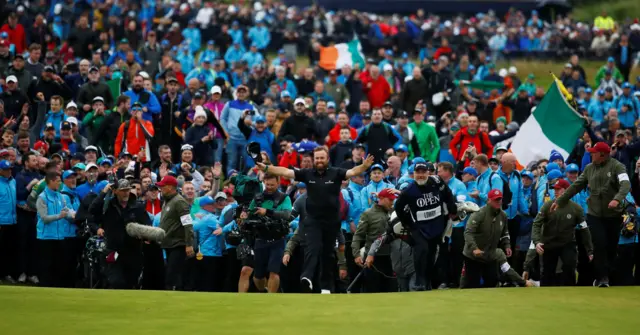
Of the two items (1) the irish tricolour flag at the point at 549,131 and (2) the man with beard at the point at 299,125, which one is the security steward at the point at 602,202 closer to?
(1) the irish tricolour flag at the point at 549,131

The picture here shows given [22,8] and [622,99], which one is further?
[22,8]

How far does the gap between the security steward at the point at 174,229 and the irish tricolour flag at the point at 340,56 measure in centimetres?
1831

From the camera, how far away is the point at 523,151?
2514 centimetres

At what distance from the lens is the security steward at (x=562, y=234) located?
18.2 metres

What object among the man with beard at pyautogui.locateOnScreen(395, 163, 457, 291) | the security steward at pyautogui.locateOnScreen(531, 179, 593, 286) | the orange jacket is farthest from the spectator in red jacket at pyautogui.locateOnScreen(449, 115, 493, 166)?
the man with beard at pyautogui.locateOnScreen(395, 163, 457, 291)

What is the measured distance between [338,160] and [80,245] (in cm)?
574

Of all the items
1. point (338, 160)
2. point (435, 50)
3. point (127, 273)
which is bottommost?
point (127, 273)

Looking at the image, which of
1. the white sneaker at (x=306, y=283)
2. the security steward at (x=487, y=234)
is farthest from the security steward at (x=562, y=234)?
the white sneaker at (x=306, y=283)

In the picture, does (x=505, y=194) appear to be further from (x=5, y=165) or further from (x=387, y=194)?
(x=5, y=165)

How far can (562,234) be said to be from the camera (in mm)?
18188

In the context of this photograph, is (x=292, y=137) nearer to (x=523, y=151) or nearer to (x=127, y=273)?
(x=523, y=151)

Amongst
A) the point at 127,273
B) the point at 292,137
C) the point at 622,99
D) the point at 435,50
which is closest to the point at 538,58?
the point at 435,50

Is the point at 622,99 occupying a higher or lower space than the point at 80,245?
higher

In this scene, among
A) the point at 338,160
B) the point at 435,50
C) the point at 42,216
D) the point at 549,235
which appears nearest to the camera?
the point at 549,235
